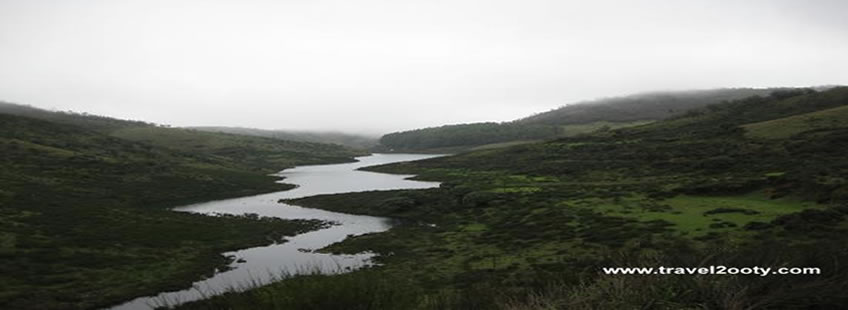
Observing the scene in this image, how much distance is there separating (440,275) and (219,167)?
125 m

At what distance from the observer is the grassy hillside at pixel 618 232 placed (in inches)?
322

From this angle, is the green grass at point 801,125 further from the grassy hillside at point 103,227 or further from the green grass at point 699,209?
the grassy hillside at point 103,227

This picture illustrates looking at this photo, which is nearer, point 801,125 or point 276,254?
point 276,254

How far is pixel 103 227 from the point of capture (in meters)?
56.3

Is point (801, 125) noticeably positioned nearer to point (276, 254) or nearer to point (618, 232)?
point (618, 232)

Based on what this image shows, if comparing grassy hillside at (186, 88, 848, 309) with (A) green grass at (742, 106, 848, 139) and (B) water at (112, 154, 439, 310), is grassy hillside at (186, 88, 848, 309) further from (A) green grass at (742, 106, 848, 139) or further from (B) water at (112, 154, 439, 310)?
(B) water at (112, 154, 439, 310)

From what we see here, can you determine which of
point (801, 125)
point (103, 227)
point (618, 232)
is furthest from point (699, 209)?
point (801, 125)

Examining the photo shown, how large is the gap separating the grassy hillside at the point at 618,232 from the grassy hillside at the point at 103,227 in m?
16.2

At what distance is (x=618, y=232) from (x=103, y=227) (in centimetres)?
5693

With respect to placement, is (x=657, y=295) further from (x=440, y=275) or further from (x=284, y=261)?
(x=284, y=261)

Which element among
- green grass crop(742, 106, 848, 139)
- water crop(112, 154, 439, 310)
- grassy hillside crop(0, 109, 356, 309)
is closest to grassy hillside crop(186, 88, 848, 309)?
green grass crop(742, 106, 848, 139)

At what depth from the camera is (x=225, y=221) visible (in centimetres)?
6538

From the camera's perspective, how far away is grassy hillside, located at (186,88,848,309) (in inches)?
322

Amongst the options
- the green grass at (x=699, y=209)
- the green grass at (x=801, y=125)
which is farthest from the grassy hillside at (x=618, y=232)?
the green grass at (x=801, y=125)
